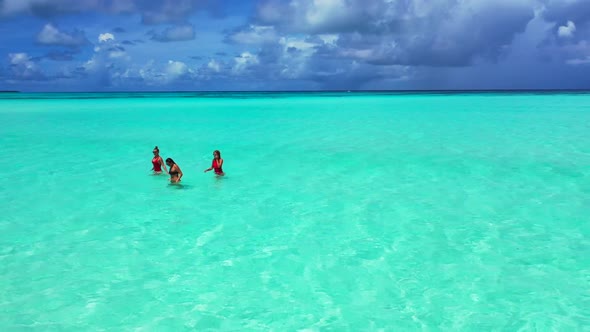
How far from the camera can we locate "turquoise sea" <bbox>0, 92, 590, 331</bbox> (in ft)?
15.2

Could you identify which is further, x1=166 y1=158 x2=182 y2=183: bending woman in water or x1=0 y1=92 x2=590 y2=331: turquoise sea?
x1=166 y1=158 x2=182 y2=183: bending woman in water

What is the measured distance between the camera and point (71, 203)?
8516mm

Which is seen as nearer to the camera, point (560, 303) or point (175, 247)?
point (560, 303)

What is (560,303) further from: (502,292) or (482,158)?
(482,158)

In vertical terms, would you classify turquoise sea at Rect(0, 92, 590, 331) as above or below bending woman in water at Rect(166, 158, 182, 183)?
below

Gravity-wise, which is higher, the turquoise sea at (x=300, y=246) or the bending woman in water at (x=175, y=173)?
the bending woman in water at (x=175, y=173)

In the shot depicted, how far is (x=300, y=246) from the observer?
6.40m

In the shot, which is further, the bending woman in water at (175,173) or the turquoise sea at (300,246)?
the bending woman in water at (175,173)

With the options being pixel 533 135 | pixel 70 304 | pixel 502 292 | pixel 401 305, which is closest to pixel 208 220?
pixel 70 304

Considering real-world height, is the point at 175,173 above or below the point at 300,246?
above

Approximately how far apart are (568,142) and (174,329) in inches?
621

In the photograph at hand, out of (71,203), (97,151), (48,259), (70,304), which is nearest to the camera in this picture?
(70,304)

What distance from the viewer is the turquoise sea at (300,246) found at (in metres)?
4.63

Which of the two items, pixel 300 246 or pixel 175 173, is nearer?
pixel 300 246
